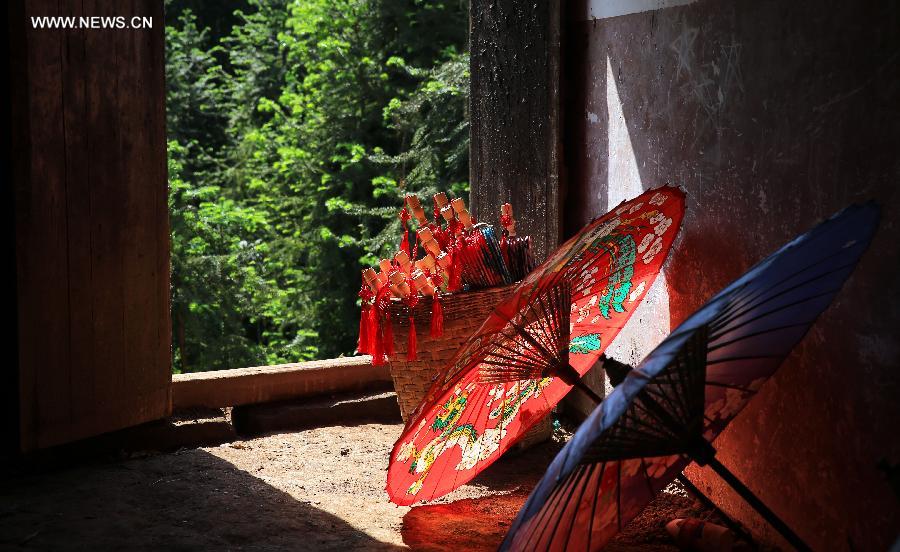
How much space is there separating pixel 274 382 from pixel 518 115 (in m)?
1.88

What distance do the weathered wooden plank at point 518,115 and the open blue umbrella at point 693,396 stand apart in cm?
233

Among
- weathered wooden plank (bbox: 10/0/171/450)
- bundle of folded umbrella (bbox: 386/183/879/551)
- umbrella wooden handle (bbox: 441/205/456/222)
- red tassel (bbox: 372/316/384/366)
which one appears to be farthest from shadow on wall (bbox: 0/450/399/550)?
umbrella wooden handle (bbox: 441/205/456/222)

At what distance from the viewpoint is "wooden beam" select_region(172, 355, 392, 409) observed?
4.73m

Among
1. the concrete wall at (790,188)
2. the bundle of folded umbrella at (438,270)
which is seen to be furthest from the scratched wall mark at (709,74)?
the bundle of folded umbrella at (438,270)

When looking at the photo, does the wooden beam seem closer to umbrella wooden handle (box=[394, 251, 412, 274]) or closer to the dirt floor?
the dirt floor

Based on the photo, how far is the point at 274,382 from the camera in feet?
15.9

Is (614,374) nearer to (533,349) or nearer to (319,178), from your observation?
(533,349)

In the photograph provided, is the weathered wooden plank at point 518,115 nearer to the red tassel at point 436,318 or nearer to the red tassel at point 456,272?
the red tassel at point 456,272

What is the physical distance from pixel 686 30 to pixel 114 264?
2559 mm

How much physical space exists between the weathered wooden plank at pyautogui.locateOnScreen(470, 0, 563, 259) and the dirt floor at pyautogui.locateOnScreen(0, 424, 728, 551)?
1280mm

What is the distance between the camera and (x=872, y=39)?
91.3 inches

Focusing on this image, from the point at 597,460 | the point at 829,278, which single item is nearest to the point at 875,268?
the point at 829,278

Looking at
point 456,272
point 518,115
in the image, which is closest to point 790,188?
point 456,272

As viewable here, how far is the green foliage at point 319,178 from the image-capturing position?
11.5 meters
